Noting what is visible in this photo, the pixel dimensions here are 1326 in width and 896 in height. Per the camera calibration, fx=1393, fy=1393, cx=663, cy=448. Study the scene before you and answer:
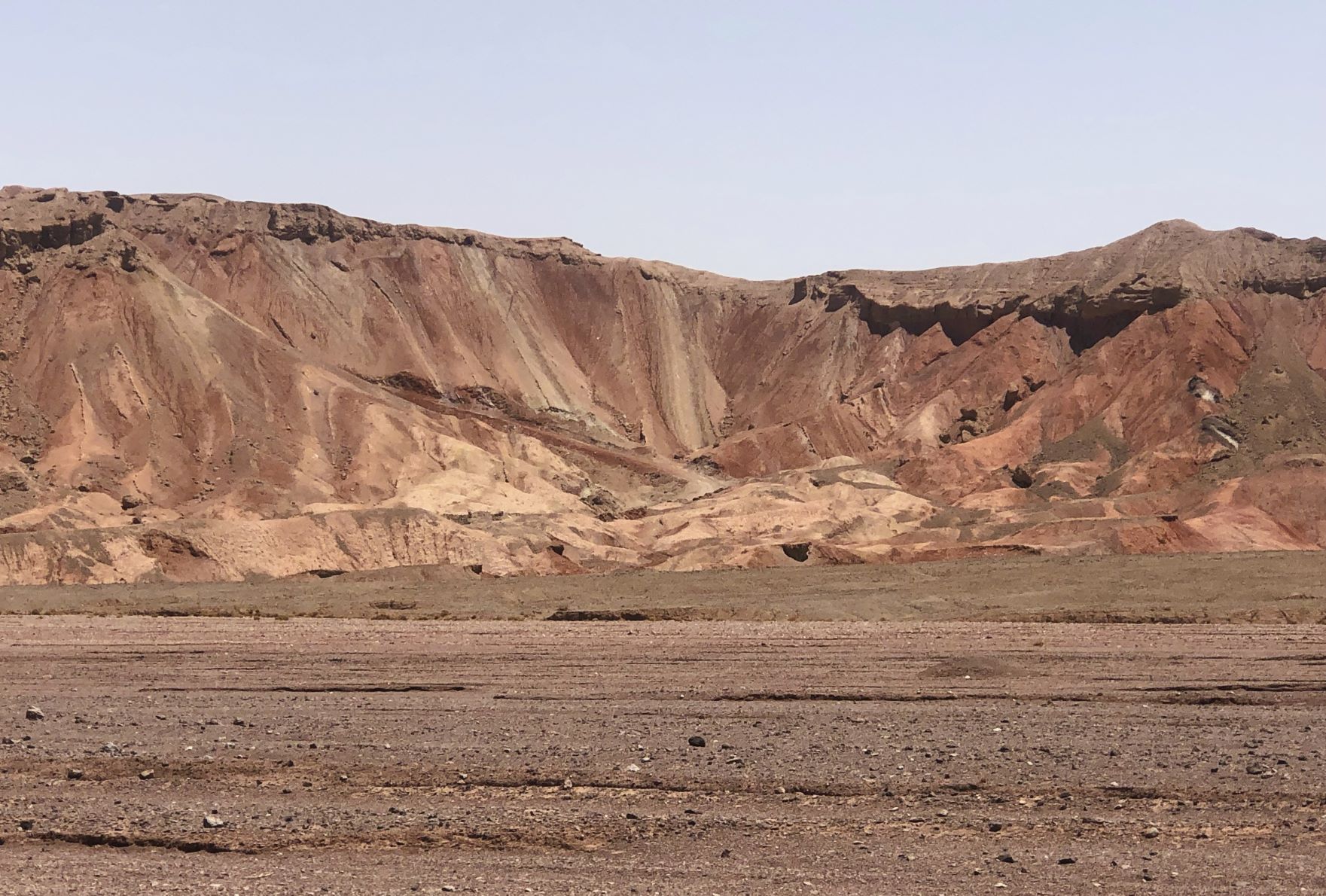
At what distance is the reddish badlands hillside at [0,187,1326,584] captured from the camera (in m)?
50.8

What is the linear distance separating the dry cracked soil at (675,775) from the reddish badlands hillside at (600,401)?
27.2 m

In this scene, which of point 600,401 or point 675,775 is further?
point 600,401

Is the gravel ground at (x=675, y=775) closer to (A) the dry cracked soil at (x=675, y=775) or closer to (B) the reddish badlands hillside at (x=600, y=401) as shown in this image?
(A) the dry cracked soil at (x=675, y=775)

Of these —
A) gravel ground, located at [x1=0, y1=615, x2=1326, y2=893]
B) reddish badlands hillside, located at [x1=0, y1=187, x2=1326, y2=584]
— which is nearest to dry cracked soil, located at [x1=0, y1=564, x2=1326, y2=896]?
gravel ground, located at [x1=0, y1=615, x2=1326, y2=893]

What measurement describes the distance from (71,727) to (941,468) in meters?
55.3

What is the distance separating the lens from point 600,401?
8925cm

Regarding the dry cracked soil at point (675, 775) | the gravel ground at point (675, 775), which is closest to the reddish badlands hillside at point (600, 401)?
the gravel ground at point (675, 775)

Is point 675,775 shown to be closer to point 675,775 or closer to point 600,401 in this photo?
point 675,775

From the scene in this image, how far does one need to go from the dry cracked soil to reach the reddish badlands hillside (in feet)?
89.2

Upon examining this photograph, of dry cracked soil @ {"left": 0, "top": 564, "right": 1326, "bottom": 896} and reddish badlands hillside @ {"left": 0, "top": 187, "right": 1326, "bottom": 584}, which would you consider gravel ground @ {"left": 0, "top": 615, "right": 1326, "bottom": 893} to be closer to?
dry cracked soil @ {"left": 0, "top": 564, "right": 1326, "bottom": 896}

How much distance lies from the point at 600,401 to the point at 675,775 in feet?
250

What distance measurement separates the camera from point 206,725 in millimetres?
16375

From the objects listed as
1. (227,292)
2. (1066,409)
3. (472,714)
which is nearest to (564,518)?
(1066,409)

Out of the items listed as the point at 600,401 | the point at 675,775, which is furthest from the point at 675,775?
the point at 600,401
